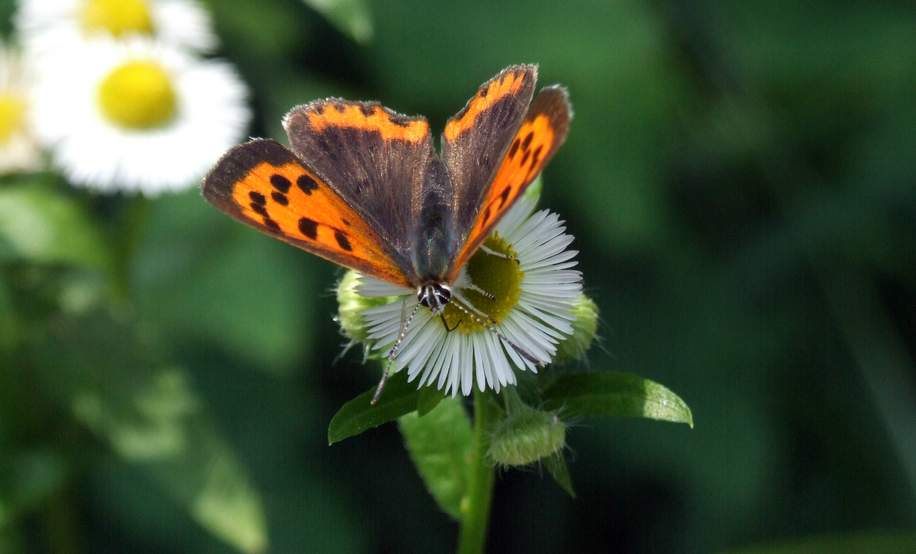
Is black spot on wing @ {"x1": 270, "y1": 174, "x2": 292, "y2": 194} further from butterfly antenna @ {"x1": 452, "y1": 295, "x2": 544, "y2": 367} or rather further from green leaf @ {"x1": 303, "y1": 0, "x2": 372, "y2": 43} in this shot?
green leaf @ {"x1": 303, "y1": 0, "x2": 372, "y2": 43}

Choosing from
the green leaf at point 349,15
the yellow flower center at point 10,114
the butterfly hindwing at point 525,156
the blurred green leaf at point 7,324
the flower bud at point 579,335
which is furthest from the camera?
the yellow flower center at point 10,114

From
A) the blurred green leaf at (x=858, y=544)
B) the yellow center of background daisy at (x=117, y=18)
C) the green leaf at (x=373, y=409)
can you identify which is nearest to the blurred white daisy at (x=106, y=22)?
the yellow center of background daisy at (x=117, y=18)

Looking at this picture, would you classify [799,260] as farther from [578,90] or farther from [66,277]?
[66,277]

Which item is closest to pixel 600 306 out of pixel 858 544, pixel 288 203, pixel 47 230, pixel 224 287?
pixel 858 544

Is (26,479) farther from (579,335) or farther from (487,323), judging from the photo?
(579,335)

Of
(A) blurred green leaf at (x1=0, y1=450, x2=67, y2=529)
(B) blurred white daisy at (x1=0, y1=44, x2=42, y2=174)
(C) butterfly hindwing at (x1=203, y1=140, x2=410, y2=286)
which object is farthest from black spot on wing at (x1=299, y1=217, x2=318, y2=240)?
(B) blurred white daisy at (x1=0, y1=44, x2=42, y2=174)

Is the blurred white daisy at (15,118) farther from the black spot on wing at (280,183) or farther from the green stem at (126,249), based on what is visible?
the black spot on wing at (280,183)

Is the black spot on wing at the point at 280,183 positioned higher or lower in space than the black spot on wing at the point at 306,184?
lower
